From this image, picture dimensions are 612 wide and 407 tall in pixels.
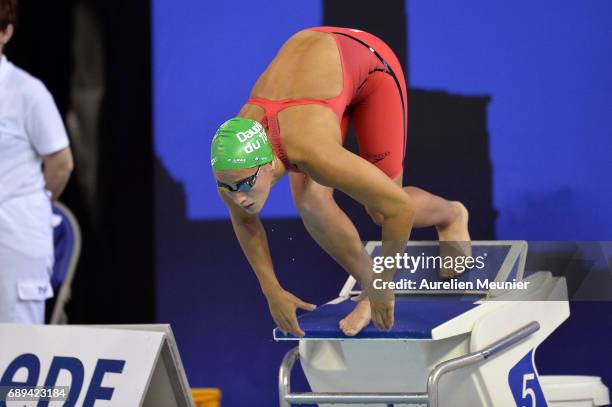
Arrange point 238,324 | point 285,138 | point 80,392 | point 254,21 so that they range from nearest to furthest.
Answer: point 285,138
point 80,392
point 254,21
point 238,324

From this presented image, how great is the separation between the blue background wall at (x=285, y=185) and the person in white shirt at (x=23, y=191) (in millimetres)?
717

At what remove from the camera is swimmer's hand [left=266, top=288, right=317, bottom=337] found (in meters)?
3.08

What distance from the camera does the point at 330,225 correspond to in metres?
3.37

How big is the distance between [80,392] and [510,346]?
1400 millimetres

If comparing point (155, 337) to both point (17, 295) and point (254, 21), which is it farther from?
point (254, 21)

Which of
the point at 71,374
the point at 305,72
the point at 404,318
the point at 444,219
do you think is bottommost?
the point at 71,374

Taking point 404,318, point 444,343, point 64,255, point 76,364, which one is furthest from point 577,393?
point 64,255

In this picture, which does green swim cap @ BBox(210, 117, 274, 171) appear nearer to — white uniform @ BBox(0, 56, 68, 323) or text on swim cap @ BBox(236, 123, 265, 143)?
text on swim cap @ BBox(236, 123, 265, 143)

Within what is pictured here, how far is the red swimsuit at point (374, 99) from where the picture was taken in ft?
10.5

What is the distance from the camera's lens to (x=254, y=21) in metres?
4.22

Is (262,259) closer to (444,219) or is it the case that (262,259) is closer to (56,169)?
(444,219)

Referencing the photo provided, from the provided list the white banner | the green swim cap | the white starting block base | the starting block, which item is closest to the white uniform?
the white banner

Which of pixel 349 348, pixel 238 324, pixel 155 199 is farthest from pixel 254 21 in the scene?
pixel 349 348

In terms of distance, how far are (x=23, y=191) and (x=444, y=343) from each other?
173 cm
